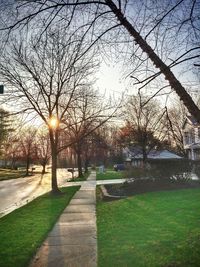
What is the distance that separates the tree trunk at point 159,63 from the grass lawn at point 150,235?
2.44 meters

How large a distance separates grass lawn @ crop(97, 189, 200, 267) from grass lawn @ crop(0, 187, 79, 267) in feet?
4.53

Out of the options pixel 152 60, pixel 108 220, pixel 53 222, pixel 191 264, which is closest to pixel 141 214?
pixel 108 220

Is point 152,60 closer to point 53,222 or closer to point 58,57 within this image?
point 53,222

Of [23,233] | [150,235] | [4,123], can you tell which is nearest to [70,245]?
[150,235]

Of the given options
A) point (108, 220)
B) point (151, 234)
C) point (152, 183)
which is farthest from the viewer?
point (152, 183)

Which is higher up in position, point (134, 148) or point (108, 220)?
point (134, 148)

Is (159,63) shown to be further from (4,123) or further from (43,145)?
(4,123)

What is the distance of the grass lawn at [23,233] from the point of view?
23.7 ft

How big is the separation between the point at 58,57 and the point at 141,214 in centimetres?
1203

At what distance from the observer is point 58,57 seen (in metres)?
21.3

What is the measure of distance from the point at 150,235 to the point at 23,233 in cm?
319

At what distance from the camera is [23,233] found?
31.4ft

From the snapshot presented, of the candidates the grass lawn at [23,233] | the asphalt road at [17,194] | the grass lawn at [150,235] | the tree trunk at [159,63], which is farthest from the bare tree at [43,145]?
the tree trunk at [159,63]

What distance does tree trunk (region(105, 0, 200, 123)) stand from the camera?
6105 millimetres
